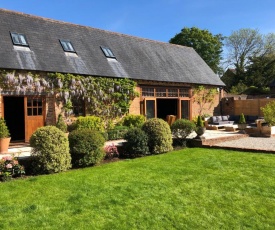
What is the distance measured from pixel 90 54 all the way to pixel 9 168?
9.18 meters

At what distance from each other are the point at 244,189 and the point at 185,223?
1.92 m

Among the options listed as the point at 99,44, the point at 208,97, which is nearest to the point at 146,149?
the point at 99,44

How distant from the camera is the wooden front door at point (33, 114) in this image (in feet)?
36.2

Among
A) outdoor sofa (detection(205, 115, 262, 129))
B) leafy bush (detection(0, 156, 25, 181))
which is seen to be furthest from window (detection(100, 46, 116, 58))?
leafy bush (detection(0, 156, 25, 181))

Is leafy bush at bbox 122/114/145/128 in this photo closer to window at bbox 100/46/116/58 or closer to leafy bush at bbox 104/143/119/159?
window at bbox 100/46/116/58

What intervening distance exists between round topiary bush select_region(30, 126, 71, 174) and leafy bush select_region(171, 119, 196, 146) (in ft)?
15.4

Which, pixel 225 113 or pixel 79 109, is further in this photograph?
pixel 225 113

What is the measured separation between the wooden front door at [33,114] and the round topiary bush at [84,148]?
4.72m

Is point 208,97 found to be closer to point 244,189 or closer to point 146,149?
point 146,149

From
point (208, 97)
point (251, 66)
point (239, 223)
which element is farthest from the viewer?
point (251, 66)

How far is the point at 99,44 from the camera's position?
50.7 feet

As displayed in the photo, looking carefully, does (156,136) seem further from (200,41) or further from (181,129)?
(200,41)

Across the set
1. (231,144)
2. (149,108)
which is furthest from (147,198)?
(149,108)

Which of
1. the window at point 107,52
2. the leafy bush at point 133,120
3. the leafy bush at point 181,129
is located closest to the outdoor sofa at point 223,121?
the leafy bush at point 133,120
